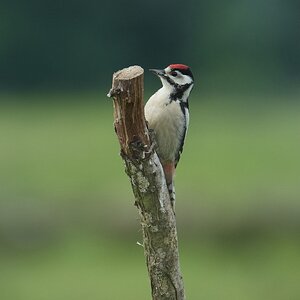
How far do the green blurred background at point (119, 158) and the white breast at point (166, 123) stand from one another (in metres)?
5.60

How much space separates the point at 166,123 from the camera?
7105 millimetres

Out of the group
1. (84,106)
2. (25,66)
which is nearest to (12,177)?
(84,106)

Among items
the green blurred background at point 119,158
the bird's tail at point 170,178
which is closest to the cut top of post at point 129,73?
the bird's tail at point 170,178

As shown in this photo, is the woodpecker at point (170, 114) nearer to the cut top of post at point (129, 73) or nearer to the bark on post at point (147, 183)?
the bark on post at point (147, 183)

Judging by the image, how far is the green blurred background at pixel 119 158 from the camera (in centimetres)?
1368

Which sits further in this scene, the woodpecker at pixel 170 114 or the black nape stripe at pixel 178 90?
the black nape stripe at pixel 178 90

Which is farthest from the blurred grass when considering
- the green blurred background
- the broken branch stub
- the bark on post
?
the broken branch stub

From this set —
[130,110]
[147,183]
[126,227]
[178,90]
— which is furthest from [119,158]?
[130,110]

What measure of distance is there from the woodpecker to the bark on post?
60 centimetres

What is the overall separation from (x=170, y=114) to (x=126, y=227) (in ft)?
22.5

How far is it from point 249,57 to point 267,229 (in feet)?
61.0

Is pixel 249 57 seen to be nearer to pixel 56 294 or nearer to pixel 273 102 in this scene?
pixel 273 102

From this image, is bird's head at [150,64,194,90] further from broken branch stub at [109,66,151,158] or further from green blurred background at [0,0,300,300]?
green blurred background at [0,0,300,300]

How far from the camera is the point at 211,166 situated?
18.6 m
